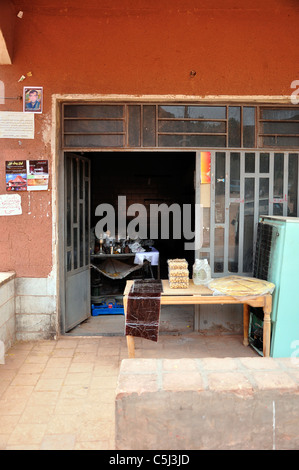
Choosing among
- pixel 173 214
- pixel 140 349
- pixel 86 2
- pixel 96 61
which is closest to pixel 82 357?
pixel 140 349

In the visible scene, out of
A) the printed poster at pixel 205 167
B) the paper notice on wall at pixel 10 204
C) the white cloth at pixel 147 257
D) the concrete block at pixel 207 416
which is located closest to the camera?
the concrete block at pixel 207 416

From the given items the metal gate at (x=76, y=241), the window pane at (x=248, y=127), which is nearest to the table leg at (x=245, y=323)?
the window pane at (x=248, y=127)

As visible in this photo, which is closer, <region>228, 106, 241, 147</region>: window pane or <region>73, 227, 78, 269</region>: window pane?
<region>228, 106, 241, 147</region>: window pane

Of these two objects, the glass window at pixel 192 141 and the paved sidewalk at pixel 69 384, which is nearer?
the paved sidewalk at pixel 69 384

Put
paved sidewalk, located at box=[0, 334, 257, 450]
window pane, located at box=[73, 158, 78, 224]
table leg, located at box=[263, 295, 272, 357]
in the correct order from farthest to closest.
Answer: window pane, located at box=[73, 158, 78, 224], table leg, located at box=[263, 295, 272, 357], paved sidewalk, located at box=[0, 334, 257, 450]

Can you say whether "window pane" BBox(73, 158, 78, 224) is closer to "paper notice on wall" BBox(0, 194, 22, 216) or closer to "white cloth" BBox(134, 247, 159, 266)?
"paper notice on wall" BBox(0, 194, 22, 216)

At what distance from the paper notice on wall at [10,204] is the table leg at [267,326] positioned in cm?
306

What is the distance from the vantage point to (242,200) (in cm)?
455

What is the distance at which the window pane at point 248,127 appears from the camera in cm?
446

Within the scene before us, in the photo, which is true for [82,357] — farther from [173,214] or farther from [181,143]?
[173,214]

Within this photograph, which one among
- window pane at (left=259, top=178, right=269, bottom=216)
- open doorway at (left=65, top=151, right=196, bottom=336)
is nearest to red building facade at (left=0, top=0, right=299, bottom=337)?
window pane at (left=259, top=178, right=269, bottom=216)

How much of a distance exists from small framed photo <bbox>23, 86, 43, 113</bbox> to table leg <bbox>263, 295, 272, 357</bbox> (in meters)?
3.42

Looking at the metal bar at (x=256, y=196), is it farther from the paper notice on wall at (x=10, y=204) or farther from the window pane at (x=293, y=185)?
the paper notice on wall at (x=10, y=204)

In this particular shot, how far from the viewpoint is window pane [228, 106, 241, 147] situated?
175 inches
